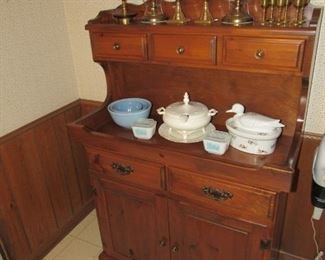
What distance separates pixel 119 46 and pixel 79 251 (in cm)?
118

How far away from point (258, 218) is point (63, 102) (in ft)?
3.94

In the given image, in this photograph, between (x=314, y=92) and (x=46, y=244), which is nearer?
(x=314, y=92)

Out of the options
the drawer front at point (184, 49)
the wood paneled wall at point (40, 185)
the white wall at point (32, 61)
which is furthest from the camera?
the wood paneled wall at point (40, 185)

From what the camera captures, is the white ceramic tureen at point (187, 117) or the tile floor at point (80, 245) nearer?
the white ceramic tureen at point (187, 117)

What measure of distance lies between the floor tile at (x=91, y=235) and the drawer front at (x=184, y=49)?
117 centimetres

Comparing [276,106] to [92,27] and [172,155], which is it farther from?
[92,27]

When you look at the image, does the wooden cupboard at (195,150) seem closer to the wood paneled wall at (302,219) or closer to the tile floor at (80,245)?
the wood paneled wall at (302,219)

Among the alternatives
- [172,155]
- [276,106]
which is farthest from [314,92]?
[172,155]

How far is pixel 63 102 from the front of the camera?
1736 millimetres

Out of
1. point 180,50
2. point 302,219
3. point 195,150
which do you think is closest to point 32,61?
point 180,50

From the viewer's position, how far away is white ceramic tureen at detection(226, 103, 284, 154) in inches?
40.0

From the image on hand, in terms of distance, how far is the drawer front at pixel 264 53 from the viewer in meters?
0.93

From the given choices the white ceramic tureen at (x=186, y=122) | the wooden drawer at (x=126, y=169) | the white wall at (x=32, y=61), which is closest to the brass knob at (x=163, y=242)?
the wooden drawer at (x=126, y=169)

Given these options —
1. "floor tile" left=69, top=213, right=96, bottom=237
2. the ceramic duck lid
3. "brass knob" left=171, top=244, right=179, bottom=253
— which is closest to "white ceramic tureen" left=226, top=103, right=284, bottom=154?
the ceramic duck lid
